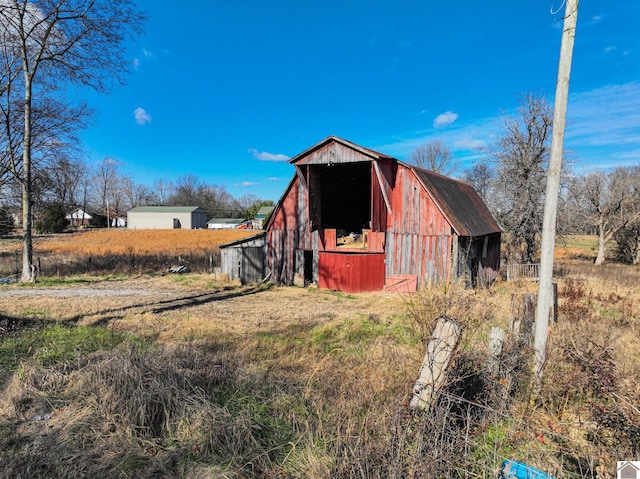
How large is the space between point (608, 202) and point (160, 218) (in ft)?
250

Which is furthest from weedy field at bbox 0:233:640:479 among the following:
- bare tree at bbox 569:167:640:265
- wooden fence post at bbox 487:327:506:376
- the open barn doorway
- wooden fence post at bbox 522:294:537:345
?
bare tree at bbox 569:167:640:265

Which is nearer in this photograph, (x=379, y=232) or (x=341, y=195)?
(x=379, y=232)

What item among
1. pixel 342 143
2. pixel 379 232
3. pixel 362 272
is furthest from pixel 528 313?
pixel 342 143

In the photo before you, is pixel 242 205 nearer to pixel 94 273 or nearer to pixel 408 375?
pixel 94 273

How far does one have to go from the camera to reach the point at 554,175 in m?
4.43

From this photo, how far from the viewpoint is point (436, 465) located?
2.92 meters

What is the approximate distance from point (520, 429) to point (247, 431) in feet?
9.73

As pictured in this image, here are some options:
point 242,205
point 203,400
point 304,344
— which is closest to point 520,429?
point 203,400

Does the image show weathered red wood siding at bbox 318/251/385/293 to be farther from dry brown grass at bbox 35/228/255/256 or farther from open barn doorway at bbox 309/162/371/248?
dry brown grass at bbox 35/228/255/256

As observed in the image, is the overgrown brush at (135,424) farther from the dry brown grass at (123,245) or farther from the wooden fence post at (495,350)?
the dry brown grass at (123,245)

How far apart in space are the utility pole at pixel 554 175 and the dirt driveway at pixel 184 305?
6540 millimetres

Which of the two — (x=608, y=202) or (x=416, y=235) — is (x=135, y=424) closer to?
(x=416, y=235)

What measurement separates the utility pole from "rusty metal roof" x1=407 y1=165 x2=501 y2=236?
441 inches

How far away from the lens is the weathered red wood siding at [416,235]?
15.8 meters
